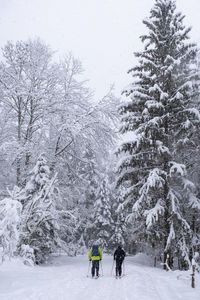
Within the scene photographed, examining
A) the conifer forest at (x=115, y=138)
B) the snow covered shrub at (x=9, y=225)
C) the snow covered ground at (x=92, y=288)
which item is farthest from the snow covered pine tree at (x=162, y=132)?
the snow covered shrub at (x=9, y=225)

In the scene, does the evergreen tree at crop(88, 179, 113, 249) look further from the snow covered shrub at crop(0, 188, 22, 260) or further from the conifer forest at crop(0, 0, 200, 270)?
the snow covered shrub at crop(0, 188, 22, 260)

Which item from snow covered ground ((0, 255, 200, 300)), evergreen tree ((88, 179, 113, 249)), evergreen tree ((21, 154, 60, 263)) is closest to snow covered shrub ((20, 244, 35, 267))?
evergreen tree ((21, 154, 60, 263))

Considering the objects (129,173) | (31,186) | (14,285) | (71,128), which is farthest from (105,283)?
(71,128)

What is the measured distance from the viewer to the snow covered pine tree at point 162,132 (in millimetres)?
12242

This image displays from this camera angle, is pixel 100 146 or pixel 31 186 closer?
pixel 31 186

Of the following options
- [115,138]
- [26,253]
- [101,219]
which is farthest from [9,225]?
[101,219]

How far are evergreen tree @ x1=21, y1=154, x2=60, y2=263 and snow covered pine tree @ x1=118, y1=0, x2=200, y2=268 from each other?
3851 mm

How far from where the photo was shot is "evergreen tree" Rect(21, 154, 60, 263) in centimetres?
1254

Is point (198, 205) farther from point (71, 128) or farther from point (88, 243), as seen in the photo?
point (88, 243)

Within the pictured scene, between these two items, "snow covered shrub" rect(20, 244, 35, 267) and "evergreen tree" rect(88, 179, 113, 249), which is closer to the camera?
"snow covered shrub" rect(20, 244, 35, 267)

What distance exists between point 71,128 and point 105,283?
8.38m

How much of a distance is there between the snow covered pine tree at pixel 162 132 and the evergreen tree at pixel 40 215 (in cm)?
385

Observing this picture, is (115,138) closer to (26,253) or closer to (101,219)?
(26,253)

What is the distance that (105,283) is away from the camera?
337 inches
